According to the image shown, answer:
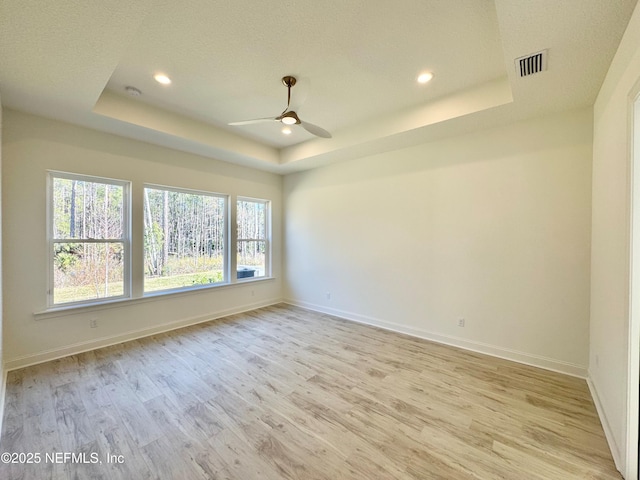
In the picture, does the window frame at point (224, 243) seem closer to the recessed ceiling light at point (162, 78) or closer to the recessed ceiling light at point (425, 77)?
the recessed ceiling light at point (162, 78)

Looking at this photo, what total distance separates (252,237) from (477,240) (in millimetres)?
4006

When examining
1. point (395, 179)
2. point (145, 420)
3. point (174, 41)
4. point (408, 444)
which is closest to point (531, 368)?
point (408, 444)

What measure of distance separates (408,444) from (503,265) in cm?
236

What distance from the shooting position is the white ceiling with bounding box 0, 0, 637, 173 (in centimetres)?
171

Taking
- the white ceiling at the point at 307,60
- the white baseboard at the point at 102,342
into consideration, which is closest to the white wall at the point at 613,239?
the white ceiling at the point at 307,60

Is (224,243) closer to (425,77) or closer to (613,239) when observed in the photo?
(425,77)

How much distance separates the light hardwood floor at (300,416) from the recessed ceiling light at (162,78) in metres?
3.08

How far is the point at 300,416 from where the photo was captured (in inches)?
82.1

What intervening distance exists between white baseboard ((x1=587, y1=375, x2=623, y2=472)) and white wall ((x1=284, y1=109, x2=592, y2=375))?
44cm

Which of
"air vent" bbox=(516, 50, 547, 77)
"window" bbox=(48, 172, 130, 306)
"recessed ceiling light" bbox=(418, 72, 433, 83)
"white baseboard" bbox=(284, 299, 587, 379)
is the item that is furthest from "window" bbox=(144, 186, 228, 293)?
"air vent" bbox=(516, 50, 547, 77)

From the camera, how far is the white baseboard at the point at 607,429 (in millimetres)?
1629

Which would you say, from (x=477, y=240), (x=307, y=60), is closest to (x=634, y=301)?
(x=477, y=240)

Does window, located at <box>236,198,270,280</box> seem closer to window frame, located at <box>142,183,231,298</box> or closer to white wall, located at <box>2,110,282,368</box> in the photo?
window frame, located at <box>142,183,231,298</box>

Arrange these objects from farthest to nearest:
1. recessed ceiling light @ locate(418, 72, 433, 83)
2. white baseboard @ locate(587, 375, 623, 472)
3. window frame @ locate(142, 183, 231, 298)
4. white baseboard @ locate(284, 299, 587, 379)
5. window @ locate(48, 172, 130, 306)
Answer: window frame @ locate(142, 183, 231, 298) < window @ locate(48, 172, 130, 306) < white baseboard @ locate(284, 299, 587, 379) < recessed ceiling light @ locate(418, 72, 433, 83) < white baseboard @ locate(587, 375, 623, 472)
